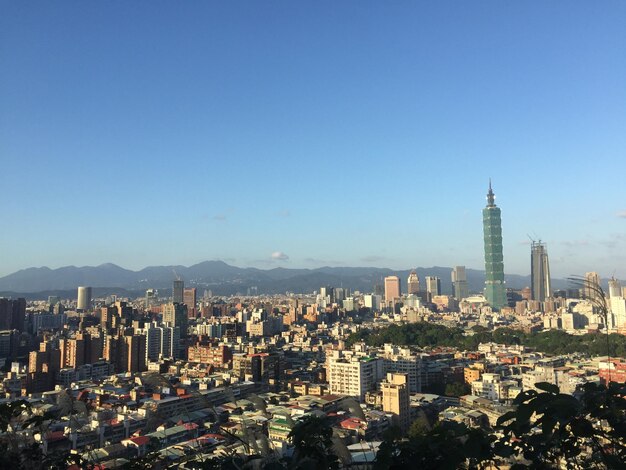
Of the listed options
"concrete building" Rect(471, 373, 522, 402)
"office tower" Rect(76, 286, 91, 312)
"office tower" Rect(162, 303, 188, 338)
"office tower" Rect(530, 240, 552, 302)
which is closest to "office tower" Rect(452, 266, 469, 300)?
"office tower" Rect(530, 240, 552, 302)

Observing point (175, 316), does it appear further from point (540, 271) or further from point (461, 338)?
point (540, 271)

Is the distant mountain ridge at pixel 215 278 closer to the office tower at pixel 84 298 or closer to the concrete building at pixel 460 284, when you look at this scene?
the concrete building at pixel 460 284

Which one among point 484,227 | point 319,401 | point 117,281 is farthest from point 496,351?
point 117,281

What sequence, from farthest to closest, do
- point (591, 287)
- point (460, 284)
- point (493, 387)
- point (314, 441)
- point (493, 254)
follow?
point (460, 284) < point (493, 254) < point (493, 387) < point (591, 287) < point (314, 441)

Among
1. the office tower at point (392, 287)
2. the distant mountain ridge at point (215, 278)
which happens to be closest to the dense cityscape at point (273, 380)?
the office tower at point (392, 287)

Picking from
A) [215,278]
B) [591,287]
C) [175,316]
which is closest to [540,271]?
[175,316]

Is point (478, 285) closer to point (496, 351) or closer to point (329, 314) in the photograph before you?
point (329, 314)
